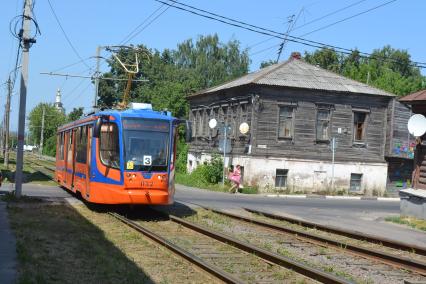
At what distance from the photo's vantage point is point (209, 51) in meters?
83.2

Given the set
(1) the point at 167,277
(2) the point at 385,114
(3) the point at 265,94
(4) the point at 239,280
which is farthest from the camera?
(2) the point at 385,114

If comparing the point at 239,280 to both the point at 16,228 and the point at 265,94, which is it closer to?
the point at 16,228

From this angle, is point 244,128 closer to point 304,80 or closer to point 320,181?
point 304,80

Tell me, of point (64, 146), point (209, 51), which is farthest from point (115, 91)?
point (64, 146)

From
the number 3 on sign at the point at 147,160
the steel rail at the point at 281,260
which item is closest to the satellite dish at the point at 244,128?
the number 3 on sign at the point at 147,160

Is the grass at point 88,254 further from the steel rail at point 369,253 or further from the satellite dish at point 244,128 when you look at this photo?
the satellite dish at point 244,128

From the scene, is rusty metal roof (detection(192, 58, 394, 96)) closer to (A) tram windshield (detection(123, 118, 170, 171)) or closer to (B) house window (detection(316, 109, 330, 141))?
(B) house window (detection(316, 109, 330, 141))

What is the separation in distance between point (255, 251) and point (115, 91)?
67.3 metres

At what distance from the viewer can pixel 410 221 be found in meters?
19.4

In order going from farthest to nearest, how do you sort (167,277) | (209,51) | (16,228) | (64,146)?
(209,51)
(64,146)
(16,228)
(167,277)

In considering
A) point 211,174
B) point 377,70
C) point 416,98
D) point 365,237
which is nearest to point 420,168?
point 416,98

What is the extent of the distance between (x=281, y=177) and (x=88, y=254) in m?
26.2

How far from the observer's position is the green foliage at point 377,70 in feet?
222

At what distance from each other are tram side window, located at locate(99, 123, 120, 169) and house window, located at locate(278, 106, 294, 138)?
20696 millimetres
